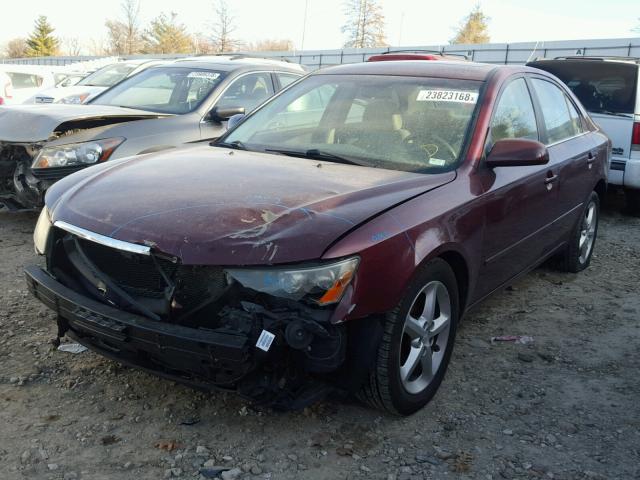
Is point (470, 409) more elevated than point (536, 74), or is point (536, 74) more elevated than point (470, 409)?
point (536, 74)

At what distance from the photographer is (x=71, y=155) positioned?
5.12m

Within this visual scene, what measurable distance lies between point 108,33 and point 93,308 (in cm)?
6045

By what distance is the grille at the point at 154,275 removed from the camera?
253 centimetres

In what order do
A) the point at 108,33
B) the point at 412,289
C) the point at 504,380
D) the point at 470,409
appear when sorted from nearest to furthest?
the point at 412,289 < the point at 470,409 < the point at 504,380 < the point at 108,33

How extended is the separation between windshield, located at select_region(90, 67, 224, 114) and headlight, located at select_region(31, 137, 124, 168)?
1.14 metres

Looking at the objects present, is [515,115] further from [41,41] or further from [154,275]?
[41,41]

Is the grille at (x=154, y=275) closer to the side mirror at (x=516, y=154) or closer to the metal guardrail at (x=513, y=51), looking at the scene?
the side mirror at (x=516, y=154)

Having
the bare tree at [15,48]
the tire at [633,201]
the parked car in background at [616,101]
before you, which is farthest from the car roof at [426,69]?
the bare tree at [15,48]

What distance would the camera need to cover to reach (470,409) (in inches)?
121

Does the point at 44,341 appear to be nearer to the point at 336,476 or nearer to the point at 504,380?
the point at 336,476

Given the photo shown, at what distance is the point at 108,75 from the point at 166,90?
21.7 ft

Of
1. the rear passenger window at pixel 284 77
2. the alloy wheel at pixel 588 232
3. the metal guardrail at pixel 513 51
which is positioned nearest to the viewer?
the alloy wheel at pixel 588 232

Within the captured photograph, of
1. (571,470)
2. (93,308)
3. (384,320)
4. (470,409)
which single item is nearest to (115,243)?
(93,308)

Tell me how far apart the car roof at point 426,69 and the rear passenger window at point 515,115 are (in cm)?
15
